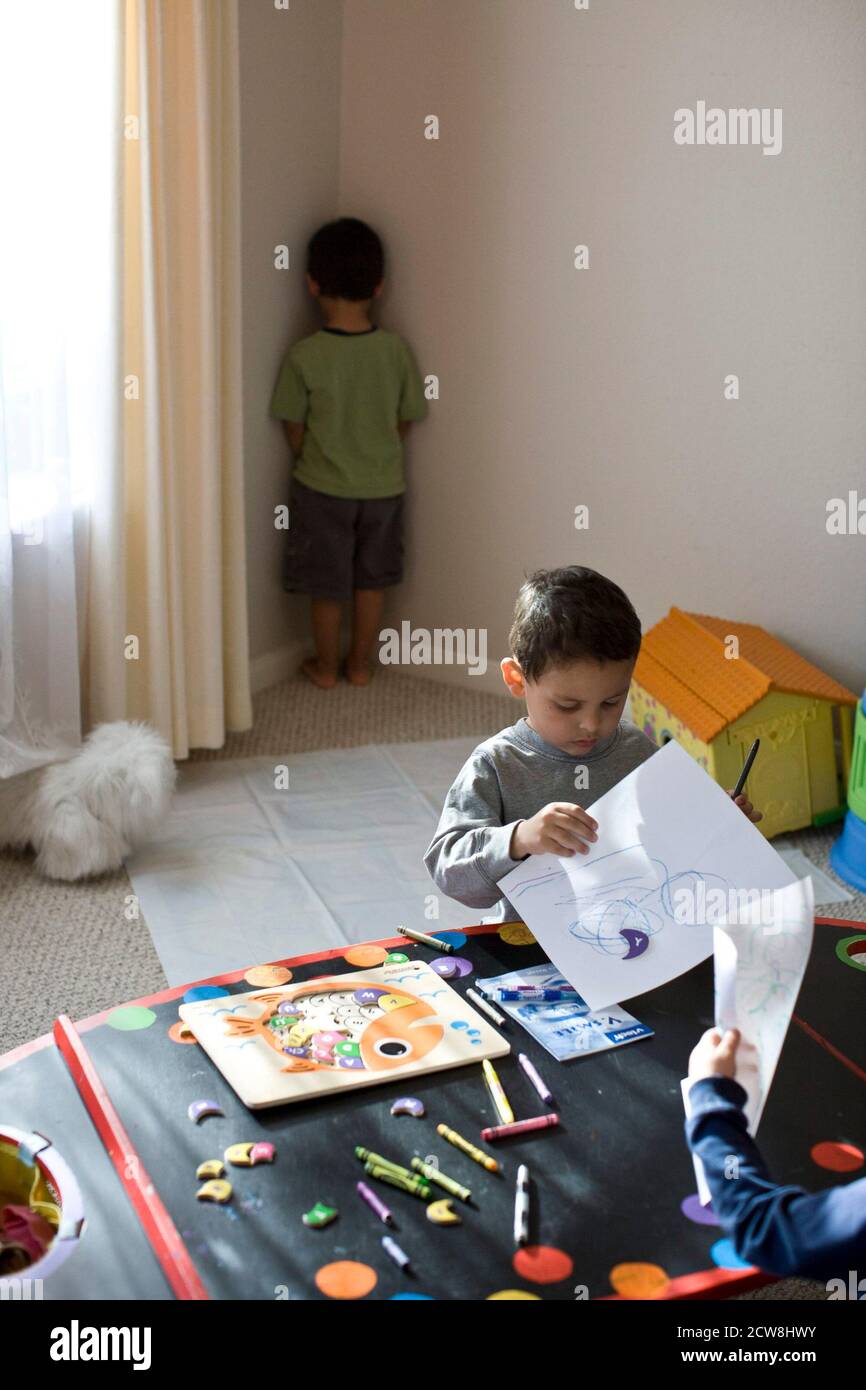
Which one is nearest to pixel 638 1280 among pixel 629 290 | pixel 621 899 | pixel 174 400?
pixel 621 899

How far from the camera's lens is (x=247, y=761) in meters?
3.02

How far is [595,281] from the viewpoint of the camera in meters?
3.09

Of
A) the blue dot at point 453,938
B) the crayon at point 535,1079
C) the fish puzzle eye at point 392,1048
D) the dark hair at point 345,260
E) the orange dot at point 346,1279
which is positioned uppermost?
the dark hair at point 345,260

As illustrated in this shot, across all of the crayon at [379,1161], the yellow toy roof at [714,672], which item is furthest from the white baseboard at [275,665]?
the crayon at [379,1161]

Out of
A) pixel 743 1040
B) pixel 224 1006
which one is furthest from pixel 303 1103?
pixel 743 1040

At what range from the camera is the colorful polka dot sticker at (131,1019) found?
3.95ft

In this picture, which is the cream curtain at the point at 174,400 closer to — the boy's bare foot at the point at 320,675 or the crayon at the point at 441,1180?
the boy's bare foot at the point at 320,675

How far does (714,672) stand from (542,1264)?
1936 mm

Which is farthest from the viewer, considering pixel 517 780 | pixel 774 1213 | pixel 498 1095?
pixel 517 780

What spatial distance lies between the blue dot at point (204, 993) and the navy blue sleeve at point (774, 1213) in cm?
49

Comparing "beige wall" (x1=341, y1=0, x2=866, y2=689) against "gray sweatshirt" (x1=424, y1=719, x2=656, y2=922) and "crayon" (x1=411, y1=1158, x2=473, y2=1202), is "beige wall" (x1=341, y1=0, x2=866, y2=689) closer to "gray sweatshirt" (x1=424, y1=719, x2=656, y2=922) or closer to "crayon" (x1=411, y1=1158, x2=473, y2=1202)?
"gray sweatshirt" (x1=424, y1=719, x2=656, y2=922)

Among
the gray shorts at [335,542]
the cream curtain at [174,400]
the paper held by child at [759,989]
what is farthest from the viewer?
the gray shorts at [335,542]

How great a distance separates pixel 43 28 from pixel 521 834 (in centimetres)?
182

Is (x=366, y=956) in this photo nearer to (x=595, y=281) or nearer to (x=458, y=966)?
(x=458, y=966)
